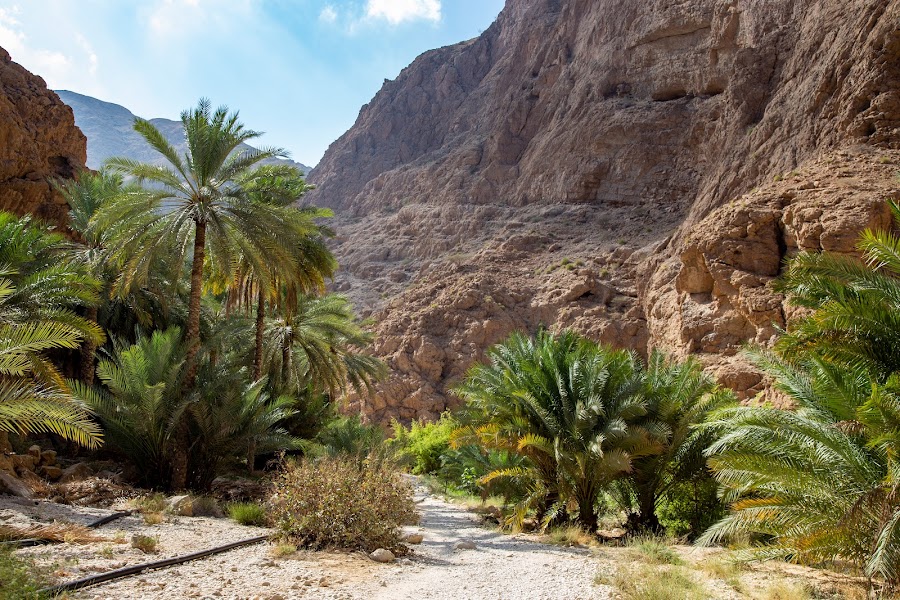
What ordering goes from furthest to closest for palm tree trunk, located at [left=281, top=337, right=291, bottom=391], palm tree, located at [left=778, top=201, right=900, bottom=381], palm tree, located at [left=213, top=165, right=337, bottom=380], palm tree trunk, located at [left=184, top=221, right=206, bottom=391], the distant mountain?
1. the distant mountain
2. palm tree trunk, located at [left=281, top=337, right=291, bottom=391]
3. palm tree, located at [left=213, top=165, right=337, bottom=380]
4. palm tree trunk, located at [left=184, top=221, right=206, bottom=391]
5. palm tree, located at [left=778, top=201, right=900, bottom=381]

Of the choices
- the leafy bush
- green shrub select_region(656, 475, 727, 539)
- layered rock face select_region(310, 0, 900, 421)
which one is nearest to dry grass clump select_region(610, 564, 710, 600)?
the leafy bush

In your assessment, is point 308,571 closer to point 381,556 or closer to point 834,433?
point 381,556

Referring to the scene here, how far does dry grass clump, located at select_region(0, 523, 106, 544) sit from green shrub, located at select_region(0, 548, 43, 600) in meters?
1.70

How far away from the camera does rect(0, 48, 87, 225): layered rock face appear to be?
2067cm

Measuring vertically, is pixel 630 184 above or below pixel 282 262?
above

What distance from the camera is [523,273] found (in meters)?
40.6

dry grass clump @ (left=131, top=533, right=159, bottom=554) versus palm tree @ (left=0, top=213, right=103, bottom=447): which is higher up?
palm tree @ (left=0, top=213, right=103, bottom=447)

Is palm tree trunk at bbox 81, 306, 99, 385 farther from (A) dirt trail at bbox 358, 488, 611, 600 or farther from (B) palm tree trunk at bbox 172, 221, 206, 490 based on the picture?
(A) dirt trail at bbox 358, 488, 611, 600

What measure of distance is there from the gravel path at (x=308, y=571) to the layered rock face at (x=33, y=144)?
15.2 metres

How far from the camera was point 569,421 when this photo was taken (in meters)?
12.7

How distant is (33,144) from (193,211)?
1137cm

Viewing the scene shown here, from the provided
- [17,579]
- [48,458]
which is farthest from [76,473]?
[17,579]

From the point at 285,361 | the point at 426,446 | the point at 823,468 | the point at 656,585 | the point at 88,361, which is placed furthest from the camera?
the point at 426,446

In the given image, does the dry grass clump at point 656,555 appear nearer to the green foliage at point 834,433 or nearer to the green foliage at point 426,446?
the green foliage at point 834,433
